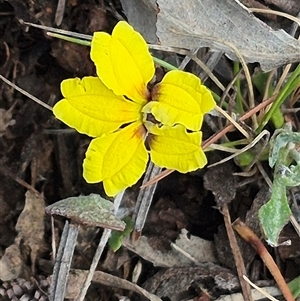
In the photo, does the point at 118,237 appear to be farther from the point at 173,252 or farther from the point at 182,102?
the point at 182,102

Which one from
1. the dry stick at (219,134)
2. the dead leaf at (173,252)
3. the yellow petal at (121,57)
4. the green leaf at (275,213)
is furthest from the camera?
the dead leaf at (173,252)

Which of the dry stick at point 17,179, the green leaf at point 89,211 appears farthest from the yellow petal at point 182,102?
the dry stick at point 17,179

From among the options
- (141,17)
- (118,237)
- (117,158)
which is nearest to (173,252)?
(118,237)

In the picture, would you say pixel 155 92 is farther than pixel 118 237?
No

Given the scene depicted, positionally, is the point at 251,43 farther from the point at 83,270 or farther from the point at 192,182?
the point at 83,270

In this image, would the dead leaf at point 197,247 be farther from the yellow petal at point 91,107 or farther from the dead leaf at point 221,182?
the yellow petal at point 91,107

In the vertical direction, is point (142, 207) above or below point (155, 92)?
below
